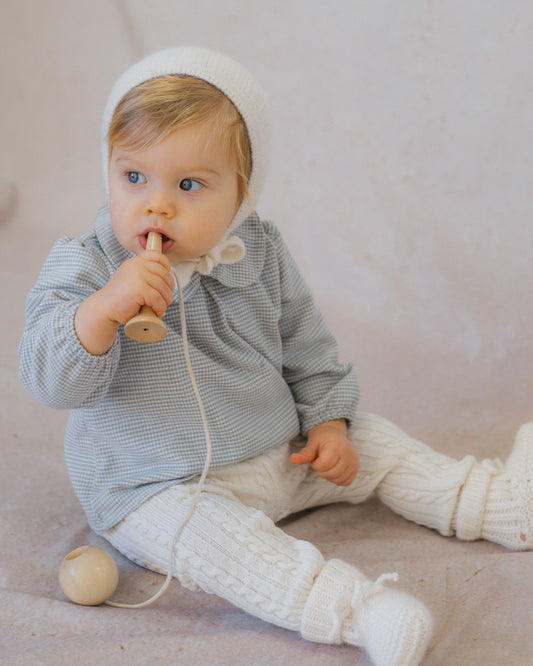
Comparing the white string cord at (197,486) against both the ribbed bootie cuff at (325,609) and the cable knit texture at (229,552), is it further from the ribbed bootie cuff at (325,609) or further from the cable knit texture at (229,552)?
the ribbed bootie cuff at (325,609)

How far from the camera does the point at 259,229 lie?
1.09 metres

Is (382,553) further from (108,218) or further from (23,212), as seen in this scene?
(23,212)

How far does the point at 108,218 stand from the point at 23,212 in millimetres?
993

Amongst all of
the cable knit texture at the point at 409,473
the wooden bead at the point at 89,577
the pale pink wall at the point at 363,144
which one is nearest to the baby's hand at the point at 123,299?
the wooden bead at the point at 89,577

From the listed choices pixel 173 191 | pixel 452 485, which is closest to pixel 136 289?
pixel 173 191

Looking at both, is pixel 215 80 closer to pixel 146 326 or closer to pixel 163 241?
pixel 163 241

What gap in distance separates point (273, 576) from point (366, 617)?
10 cm

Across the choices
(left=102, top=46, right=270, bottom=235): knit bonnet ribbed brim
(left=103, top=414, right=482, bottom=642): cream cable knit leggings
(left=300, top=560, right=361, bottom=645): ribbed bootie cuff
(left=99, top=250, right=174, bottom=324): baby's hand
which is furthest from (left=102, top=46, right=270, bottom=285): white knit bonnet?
(left=300, top=560, right=361, bottom=645): ribbed bootie cuff

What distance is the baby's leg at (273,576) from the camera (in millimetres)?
774

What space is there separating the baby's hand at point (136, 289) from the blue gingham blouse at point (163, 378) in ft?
0.18

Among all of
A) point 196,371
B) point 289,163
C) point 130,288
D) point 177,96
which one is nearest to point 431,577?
point 196,371

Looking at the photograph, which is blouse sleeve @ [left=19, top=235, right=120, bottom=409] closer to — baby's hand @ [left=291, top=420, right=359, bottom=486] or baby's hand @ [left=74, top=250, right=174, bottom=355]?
baby's hand @ [left=74, top=250, right=174, bottom=355]

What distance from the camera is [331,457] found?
40.9 inches

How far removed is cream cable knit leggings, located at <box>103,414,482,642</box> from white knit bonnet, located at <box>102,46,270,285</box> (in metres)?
0.25
